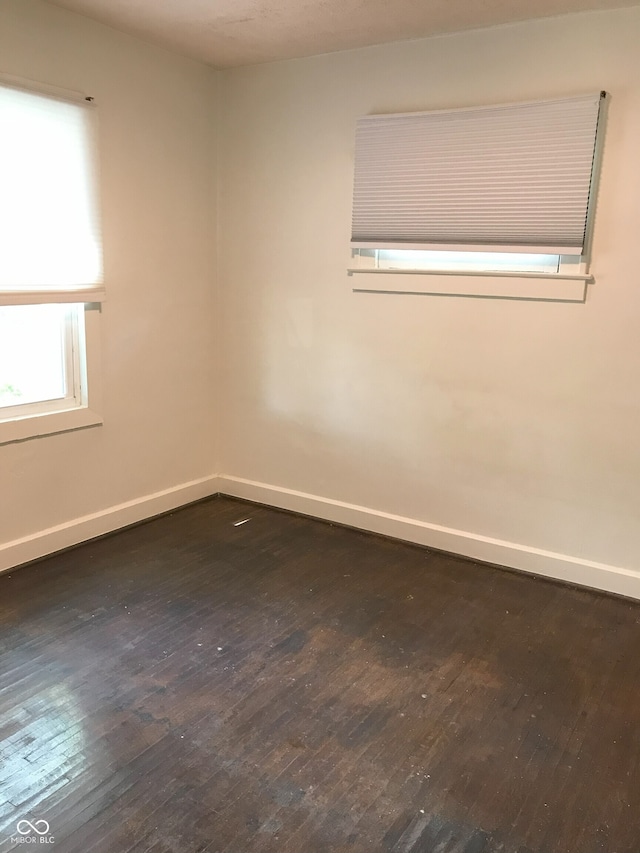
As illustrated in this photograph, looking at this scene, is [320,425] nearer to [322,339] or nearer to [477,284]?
[322,339]

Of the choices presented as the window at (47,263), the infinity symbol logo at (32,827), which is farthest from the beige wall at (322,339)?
the infinity symbol logo at (32,827)

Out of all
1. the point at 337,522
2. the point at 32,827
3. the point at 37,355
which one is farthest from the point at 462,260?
the point at 32,827

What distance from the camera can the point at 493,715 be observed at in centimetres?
218

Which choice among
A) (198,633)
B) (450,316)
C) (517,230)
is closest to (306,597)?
(198,633)

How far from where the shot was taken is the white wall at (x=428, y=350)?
2.83 metres

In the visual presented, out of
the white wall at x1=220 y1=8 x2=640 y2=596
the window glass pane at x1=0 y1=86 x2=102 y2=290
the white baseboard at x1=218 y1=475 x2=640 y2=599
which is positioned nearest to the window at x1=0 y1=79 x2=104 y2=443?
the window glass pane at x1=0 y1=86 x2=102 y2=290

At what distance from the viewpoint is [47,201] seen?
289 centimetres

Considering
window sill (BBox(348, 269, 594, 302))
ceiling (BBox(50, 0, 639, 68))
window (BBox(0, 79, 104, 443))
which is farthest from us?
window sill (BBox(348, 269, 594, 302))

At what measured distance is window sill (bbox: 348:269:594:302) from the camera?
2.89 meters

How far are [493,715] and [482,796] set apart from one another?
1.22 feet

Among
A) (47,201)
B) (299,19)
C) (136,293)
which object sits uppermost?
(299,19)
